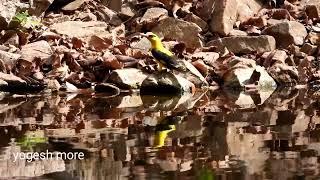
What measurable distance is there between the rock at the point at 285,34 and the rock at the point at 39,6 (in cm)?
553

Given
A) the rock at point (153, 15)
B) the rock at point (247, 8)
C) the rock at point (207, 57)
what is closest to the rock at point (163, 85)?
the rock at point (207, 57)

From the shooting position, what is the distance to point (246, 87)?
1272cm

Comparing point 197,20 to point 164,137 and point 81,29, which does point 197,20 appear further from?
point 164,137

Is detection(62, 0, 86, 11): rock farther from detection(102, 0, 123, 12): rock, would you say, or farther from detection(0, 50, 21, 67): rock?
detection(0, 50, 21, 67): rock

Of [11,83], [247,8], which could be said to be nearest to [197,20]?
[247,8]

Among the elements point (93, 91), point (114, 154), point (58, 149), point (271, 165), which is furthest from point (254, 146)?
point (93, 91)

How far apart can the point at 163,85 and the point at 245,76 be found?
2153 mm

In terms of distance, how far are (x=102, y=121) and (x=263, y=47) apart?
7.79 meters

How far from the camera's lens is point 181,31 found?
48.8ft

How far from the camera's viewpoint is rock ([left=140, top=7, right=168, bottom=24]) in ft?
50.0

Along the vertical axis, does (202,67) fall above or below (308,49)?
below

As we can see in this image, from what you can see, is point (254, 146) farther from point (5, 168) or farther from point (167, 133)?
point (5, 168)

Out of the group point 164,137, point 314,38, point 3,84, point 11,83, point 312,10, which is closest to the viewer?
point 164,137

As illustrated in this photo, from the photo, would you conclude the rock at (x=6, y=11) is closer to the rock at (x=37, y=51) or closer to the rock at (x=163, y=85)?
the rock at (x=37, y=51)
